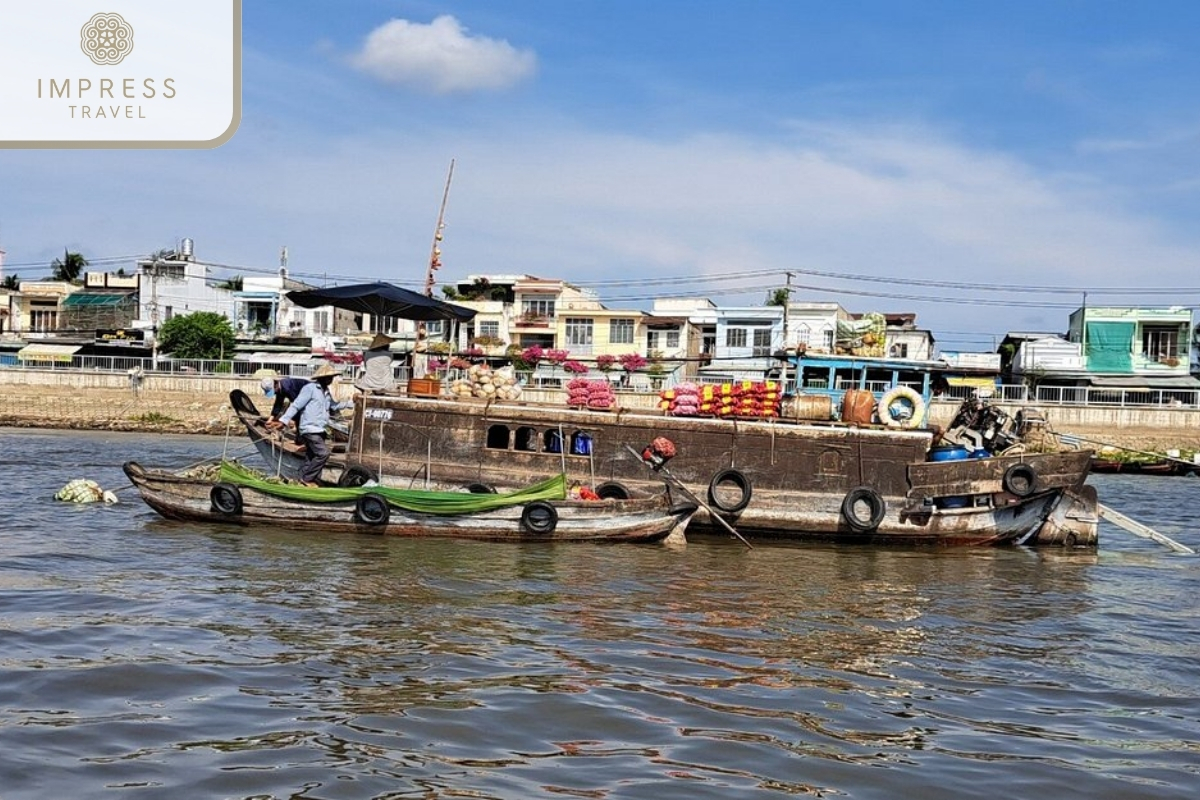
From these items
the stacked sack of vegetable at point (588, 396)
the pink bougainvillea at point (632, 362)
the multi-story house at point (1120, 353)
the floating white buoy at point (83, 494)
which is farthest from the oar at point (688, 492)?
the multi-story house at point (1120, 353)

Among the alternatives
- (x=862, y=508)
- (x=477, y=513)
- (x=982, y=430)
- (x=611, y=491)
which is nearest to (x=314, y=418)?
(x=477, y=513)

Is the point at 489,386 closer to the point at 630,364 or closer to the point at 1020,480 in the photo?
the point at 1020,480

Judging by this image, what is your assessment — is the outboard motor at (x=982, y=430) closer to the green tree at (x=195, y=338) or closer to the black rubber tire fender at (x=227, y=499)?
the black rubber tire fender at (x=227, y=499)

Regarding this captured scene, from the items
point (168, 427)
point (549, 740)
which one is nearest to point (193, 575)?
point (549, 740)

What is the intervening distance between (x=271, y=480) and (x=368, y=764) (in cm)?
1005

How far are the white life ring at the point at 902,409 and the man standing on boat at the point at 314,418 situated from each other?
7.89m

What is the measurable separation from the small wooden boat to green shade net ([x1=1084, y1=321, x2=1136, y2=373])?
4115cm

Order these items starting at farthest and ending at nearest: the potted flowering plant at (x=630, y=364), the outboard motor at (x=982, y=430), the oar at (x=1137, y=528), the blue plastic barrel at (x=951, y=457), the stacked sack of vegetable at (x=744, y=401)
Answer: the potted flowering plant at (x=630, y=364) < the outboard motor at (x=982, y=430) < the stacked sack of vegetable at (x=744, y=401) < the oar at (x=1137, y=528) < the blue plastic barrel at (x=951, y=457)

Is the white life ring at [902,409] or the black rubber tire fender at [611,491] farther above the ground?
the white life ring at [902,409]

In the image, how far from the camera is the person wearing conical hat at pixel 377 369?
53.5ft

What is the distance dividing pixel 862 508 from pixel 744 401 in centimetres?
225

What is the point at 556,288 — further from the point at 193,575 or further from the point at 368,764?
the point at 368,764

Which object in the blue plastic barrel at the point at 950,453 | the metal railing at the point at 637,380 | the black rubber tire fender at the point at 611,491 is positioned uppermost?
the metal railing at the point at 637,380

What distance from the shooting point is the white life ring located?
15.6 m
